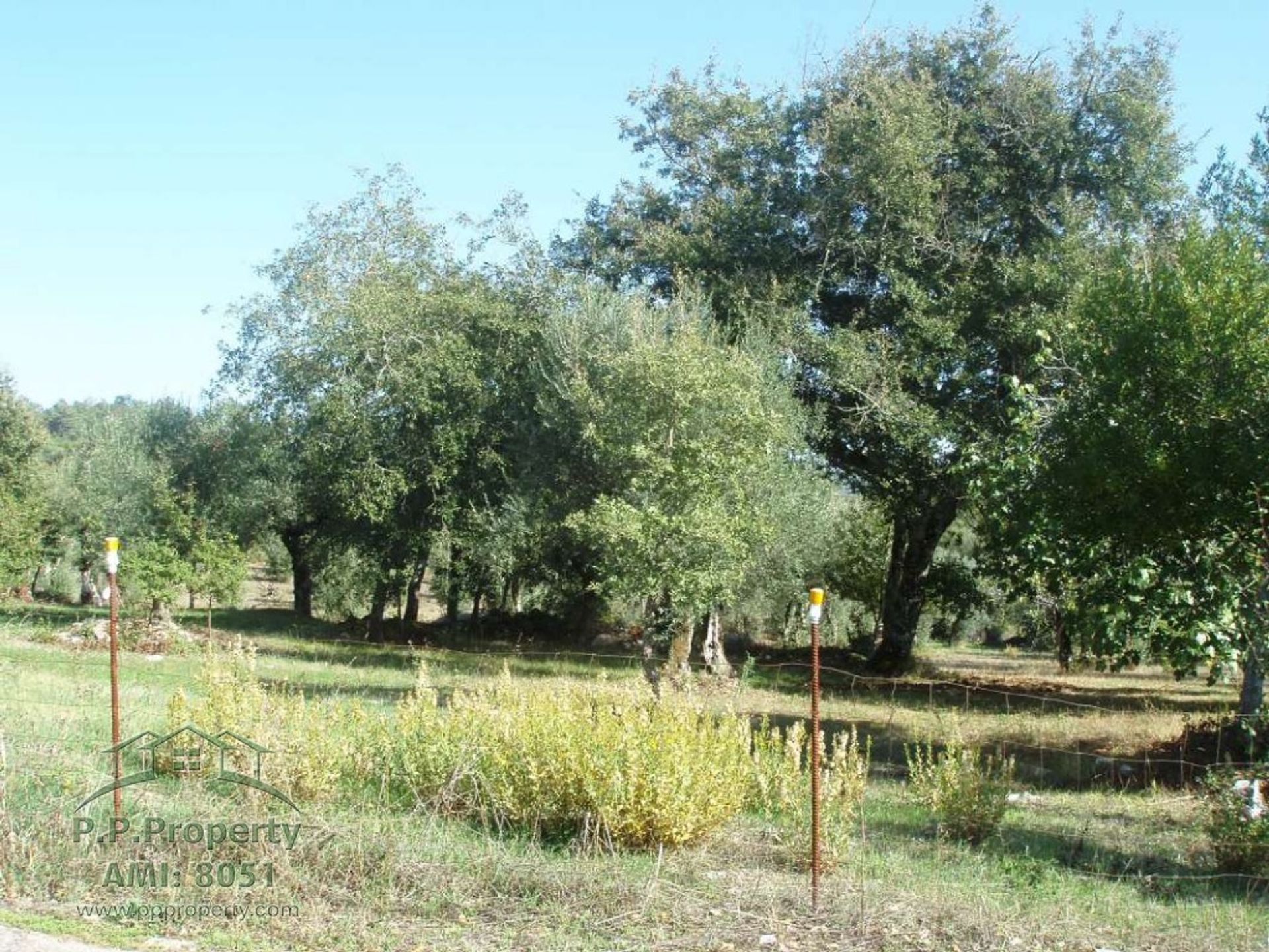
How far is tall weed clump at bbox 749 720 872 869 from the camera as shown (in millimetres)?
7133

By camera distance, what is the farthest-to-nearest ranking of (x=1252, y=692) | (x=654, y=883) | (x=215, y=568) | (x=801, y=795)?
(x=215, y=568) < (x=1252, y=692) < (x=801, y=795) < (x=654, y=883)

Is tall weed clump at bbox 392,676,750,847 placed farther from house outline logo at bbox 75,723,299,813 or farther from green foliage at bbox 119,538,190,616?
green foliage at bbox 119,538,190,616

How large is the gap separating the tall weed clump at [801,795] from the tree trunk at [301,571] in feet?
109

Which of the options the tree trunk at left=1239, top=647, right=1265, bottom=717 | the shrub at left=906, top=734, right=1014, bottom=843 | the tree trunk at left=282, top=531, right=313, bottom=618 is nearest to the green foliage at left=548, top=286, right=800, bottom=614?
the shrub at left=906, top=734, right=1014, bottom=843

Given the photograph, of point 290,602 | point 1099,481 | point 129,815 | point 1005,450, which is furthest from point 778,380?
point 290,602

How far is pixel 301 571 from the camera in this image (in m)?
43.6

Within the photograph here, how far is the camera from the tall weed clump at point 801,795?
7.13 meters

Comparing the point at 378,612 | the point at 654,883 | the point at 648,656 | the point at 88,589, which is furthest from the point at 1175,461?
the point at 88,589

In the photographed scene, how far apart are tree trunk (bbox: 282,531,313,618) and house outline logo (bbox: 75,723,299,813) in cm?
3120

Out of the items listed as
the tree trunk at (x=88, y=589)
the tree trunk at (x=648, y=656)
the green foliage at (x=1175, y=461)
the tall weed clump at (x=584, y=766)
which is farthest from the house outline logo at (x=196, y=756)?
the tree trunk at (x=88, y=589)

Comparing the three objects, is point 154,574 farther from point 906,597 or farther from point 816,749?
point 816,749

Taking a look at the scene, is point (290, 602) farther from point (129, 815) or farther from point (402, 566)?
point (129, 815)

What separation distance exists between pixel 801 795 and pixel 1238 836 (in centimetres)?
307

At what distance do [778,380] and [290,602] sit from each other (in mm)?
39448
